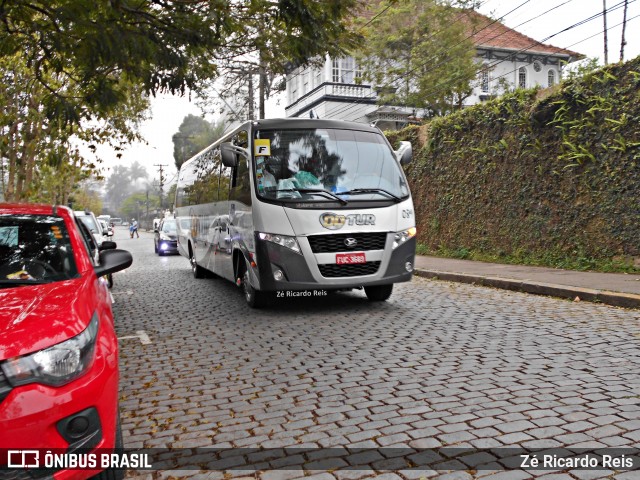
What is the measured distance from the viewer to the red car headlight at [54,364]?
2.48m

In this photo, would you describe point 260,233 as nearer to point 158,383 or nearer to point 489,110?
point 158,383

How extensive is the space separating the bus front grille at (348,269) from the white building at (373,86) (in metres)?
19.5

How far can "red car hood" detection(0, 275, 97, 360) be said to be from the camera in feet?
8.53

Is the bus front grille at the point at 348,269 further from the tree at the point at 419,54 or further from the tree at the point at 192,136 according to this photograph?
the tree at the point at 192,136

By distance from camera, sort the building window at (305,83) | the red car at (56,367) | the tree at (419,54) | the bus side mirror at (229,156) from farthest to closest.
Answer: the building window at (305,83), the tree at (419,54), the bus side mirror at (229,156), the red car at (56,367)

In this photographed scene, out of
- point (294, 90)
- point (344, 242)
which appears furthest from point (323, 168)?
point (294, 90)

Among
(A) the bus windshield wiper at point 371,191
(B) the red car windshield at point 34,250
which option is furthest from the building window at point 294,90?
(B) the red car windshield at point 34,250

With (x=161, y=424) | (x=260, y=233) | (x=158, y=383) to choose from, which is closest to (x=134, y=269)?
(x=260, y=233)

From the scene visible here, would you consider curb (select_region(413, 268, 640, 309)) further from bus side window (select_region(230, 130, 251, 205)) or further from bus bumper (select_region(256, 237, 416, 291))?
bus side window (select_region(230, 130, 251, 205))

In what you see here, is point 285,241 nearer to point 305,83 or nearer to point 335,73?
point 335,73

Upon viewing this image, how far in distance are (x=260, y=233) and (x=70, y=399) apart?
5.10 m

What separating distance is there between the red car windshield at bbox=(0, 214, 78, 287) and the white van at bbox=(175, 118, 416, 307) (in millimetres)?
3543

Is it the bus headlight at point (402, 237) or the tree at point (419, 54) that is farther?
the tree at point (419, 54)

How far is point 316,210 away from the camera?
7.46m
